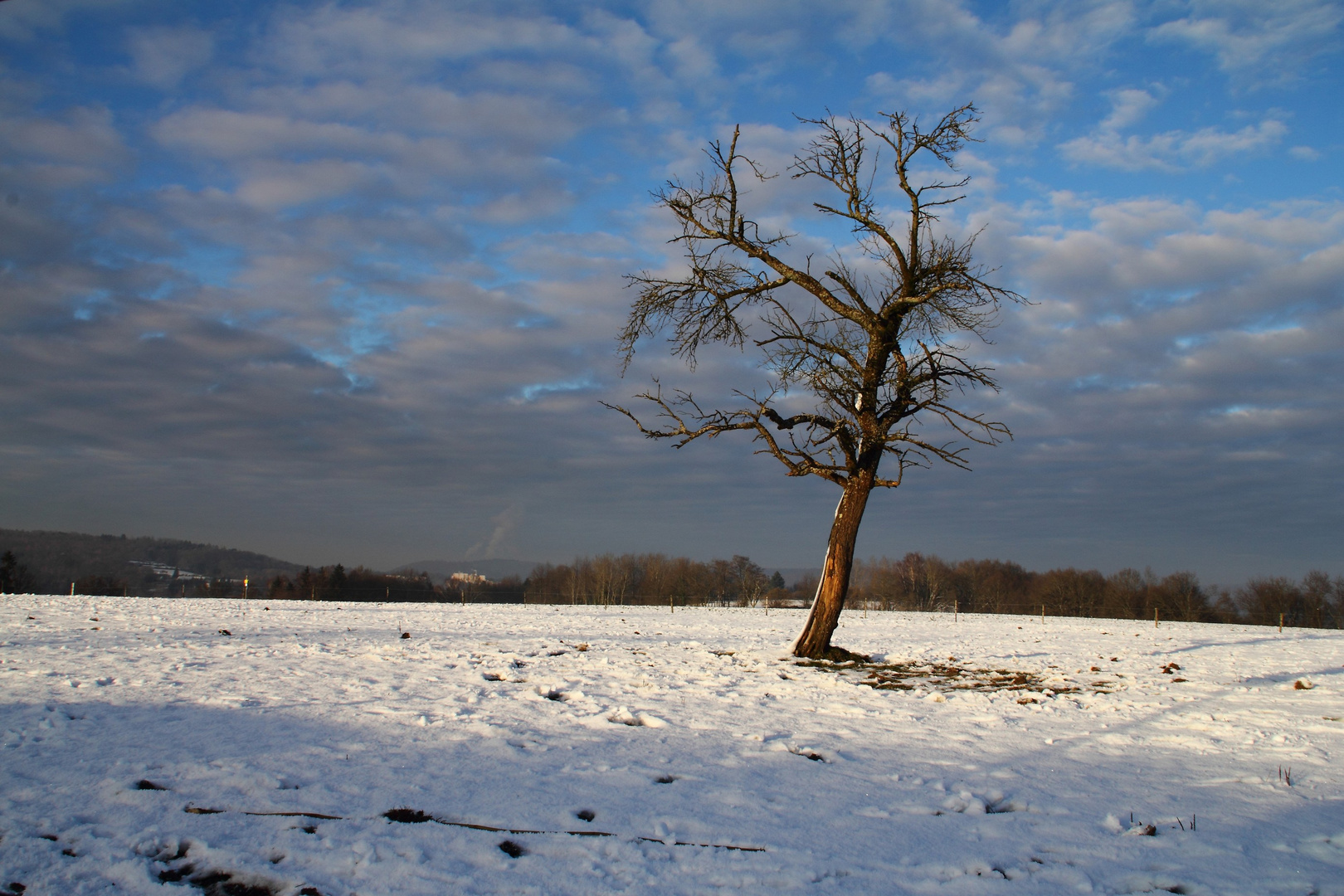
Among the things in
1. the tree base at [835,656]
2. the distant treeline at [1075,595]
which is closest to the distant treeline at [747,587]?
the distant treeline at [1075,595]

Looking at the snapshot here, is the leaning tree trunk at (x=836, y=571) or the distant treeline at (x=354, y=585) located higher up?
the leaning tree trunk at (x=836, y=571)

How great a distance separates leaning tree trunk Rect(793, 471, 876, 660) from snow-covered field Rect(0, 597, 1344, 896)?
1.61 m

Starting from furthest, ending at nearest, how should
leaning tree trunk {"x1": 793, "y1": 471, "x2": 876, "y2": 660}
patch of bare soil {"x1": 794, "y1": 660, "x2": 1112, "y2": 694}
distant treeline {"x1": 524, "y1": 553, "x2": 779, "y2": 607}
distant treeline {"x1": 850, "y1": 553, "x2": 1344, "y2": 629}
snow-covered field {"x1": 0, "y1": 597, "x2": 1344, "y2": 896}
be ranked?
distant treeline {"x1": 524, "y1": 553, "x2": 779, "y2": 607} → distant treeline {"x1": 850, "y1": 553, "x2": 1344, "y2": 629} → leaning tree trunk {"x1": 793, "y1": 471, "x2": 876, "y2": 660} → patch of bare soil {"x1": 794, "y1": 660, "x2": 1112, "y2": 694} → snow-covered field {"x1": 0, "y1": 597, "x2": 1344, "y2": 896}

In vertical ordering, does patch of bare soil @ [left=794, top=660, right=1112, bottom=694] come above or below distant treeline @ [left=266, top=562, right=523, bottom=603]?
above

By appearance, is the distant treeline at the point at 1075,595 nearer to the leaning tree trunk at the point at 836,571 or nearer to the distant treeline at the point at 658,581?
the distant treeline at the point at 658,581

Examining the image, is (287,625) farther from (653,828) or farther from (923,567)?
(923,567)

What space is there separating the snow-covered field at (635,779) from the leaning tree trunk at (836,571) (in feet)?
5.29

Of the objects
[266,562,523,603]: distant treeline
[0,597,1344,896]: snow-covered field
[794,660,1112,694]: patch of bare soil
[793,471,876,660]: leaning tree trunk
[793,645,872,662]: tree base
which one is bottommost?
[266,562,523,603]: distant treeline

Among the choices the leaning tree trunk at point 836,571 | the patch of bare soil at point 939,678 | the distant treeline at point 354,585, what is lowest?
the distant treeline at point 354,585

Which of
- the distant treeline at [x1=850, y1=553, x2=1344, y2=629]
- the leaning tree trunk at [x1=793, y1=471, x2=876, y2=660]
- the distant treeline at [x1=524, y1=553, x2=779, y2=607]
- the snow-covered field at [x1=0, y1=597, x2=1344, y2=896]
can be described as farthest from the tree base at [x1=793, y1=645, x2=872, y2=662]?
the distant treeline at [x1=524, y1=553, x2=779, y2=607]

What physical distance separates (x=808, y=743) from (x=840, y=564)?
18.4ft

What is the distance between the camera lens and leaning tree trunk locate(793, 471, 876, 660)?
11.3 m

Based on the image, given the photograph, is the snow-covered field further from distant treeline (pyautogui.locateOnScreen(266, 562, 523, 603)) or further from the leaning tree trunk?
distant treeline (pyautogui.locateOnScreen(266, 562, 523, 603))

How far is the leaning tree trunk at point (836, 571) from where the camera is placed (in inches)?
445
